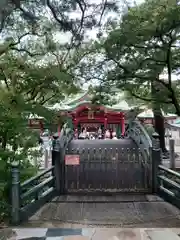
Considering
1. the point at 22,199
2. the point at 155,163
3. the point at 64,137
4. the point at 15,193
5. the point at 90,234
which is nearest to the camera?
the point at 90,234

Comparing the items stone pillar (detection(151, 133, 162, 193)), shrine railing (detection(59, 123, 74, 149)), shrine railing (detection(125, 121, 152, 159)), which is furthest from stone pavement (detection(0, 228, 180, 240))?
shrine railing (detection(59, 123, 74, 149))

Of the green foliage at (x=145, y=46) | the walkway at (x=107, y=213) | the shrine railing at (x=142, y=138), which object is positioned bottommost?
the walkway at (x=107, y=213)

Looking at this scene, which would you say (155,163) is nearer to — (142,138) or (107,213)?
(142,138)

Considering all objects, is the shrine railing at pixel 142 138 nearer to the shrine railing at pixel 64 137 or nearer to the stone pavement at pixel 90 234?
the shrine railing at pixel 64 137

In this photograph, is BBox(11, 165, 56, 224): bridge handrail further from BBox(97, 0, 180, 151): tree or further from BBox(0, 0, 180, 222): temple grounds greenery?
BBox(97, 0, 180, 151): tree

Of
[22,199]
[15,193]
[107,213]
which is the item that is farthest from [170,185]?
[15,193]

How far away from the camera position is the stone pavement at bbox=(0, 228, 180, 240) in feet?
12.9

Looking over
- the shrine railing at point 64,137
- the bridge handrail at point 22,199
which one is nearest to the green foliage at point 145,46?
Result: the shrine railing at point 64,137

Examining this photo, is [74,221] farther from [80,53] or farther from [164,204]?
[80,53]

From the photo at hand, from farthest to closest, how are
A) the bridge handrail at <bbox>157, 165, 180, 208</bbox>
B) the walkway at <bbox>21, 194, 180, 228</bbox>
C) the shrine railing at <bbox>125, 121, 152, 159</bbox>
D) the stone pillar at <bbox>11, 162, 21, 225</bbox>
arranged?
1. the shrine railing at <bbox>125, 121, 152, 159</bbox>
2. the bridge handrail at <bbox>157, 165, 180, 208</bbox>
3. the walkway at <bbox>21, 194, 180, 228</bbox>
4. the stone pillar at <bbox>11, 162, 21, 225</bbox>

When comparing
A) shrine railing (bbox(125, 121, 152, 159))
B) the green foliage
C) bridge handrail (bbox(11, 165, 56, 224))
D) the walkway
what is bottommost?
the walkway

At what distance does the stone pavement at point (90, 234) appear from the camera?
12.9 ft

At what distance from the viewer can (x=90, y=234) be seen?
4.09 metres

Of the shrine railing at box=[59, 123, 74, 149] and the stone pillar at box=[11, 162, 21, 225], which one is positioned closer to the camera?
the stone pillar at box=[11, 162, 21, 225]
